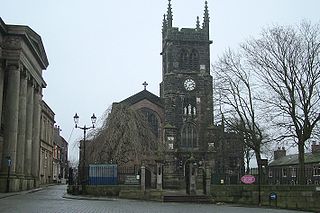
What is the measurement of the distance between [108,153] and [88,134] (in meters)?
5.89

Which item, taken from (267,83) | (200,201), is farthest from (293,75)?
(200,201)

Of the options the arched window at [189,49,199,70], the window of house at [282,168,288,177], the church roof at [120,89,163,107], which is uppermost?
the arched window at [189,49,199,70]

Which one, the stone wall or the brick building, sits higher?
the brick building

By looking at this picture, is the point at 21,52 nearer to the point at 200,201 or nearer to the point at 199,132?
the point at 200,201

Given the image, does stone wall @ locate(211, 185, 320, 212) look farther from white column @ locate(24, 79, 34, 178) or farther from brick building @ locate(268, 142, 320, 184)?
brick building @ locate(268, 142, 320, 184)

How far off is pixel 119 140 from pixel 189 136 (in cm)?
2810

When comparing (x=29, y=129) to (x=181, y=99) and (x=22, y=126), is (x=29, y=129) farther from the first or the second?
(x=181, y=99)

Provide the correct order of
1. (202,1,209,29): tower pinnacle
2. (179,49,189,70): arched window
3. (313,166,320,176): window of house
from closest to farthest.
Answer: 1. (313,166,320,176): window of house
2. (179,49,189,70): arched window
3. (202,1,209,29): tower pinnacle

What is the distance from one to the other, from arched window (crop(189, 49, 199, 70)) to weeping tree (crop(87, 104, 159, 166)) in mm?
28888

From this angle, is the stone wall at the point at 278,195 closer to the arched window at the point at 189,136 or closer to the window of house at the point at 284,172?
the arched window at the point at 189,136

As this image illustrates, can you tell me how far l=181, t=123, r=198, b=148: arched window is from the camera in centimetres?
6780

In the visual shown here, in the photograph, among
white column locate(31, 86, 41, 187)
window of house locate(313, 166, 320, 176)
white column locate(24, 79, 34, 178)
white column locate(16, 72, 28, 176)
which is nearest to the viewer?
white column locate(16, 72, 28, 176)

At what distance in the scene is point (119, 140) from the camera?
137 feet

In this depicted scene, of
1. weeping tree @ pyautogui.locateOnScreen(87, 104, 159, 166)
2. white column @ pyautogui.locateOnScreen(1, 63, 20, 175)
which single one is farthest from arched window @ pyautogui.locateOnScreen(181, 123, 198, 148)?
white column @ pyautogui.locateOnScreen(1, 63, 20, 175)
